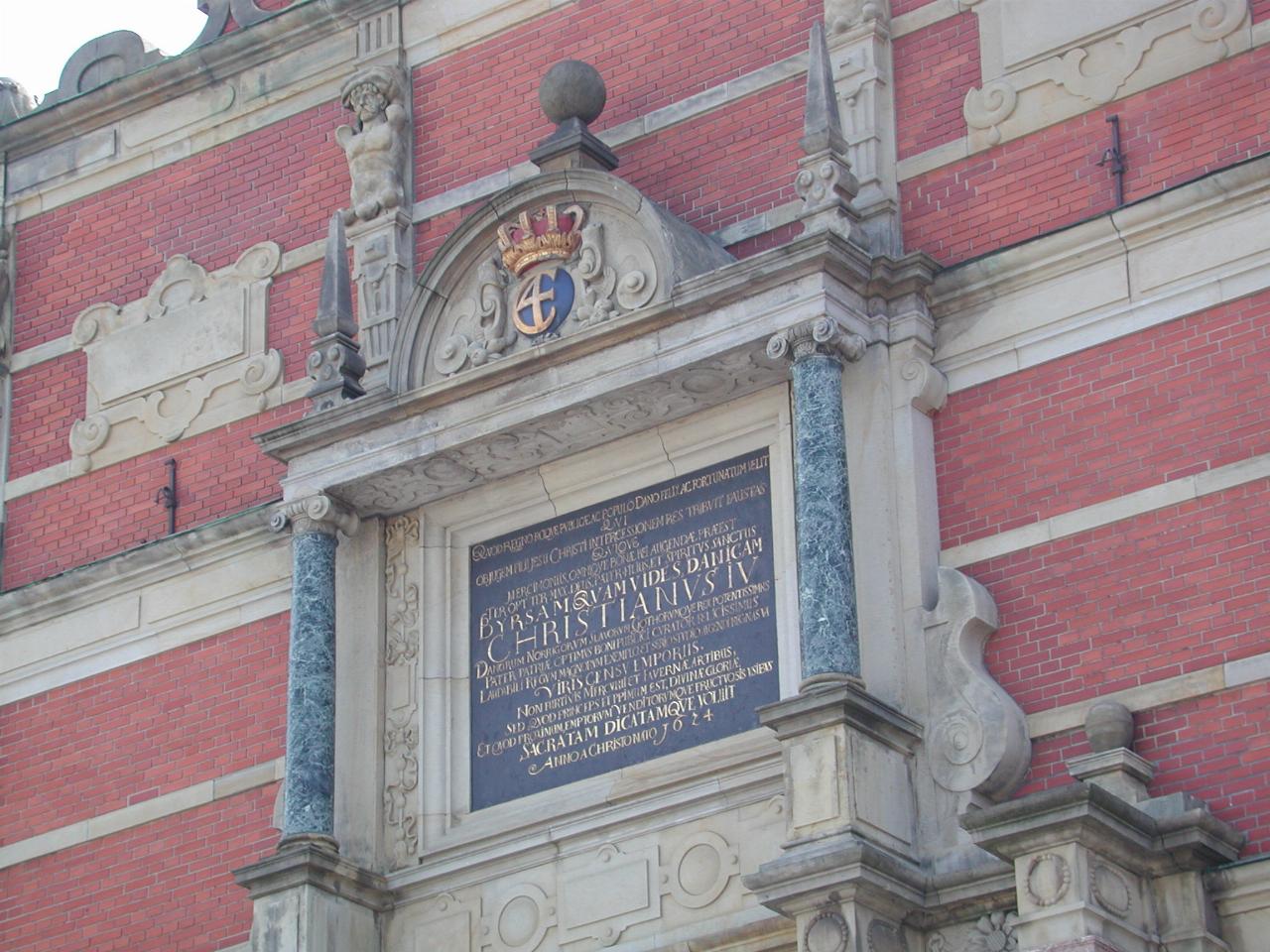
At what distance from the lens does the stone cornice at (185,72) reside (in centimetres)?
1861

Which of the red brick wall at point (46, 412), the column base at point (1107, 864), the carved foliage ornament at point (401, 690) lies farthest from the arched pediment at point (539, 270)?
the column base at point (1107, 864)

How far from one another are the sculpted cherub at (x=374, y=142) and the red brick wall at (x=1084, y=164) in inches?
130

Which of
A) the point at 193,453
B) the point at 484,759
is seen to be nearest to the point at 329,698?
the point at 484,759

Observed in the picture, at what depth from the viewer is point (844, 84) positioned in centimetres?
1625

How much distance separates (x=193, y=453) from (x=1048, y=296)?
5465 mm

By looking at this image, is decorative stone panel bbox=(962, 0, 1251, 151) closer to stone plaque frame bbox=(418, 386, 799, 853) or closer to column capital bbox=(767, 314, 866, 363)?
column capital bbox=(767, 314, 866, 363)

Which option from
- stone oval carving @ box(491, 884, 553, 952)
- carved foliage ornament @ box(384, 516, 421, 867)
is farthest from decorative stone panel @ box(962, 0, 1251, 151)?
stone oval carving @ box(491, 884, 553, 952)

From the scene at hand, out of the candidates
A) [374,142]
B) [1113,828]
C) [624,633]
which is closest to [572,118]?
[374,142]

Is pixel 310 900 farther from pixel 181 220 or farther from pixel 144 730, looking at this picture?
pixel 181 220

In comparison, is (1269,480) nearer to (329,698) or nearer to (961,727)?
(961,727)

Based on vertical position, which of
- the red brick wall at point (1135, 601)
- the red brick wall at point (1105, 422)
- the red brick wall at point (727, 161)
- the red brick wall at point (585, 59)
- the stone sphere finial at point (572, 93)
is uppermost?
the red brick wall at point (585, 59)

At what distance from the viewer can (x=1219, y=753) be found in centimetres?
1385

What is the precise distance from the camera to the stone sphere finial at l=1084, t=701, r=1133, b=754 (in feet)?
45.6

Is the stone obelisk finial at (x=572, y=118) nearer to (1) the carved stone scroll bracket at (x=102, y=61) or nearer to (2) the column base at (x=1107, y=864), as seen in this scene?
(1) the carved stone scroll bracket at (x=102, y=61)
